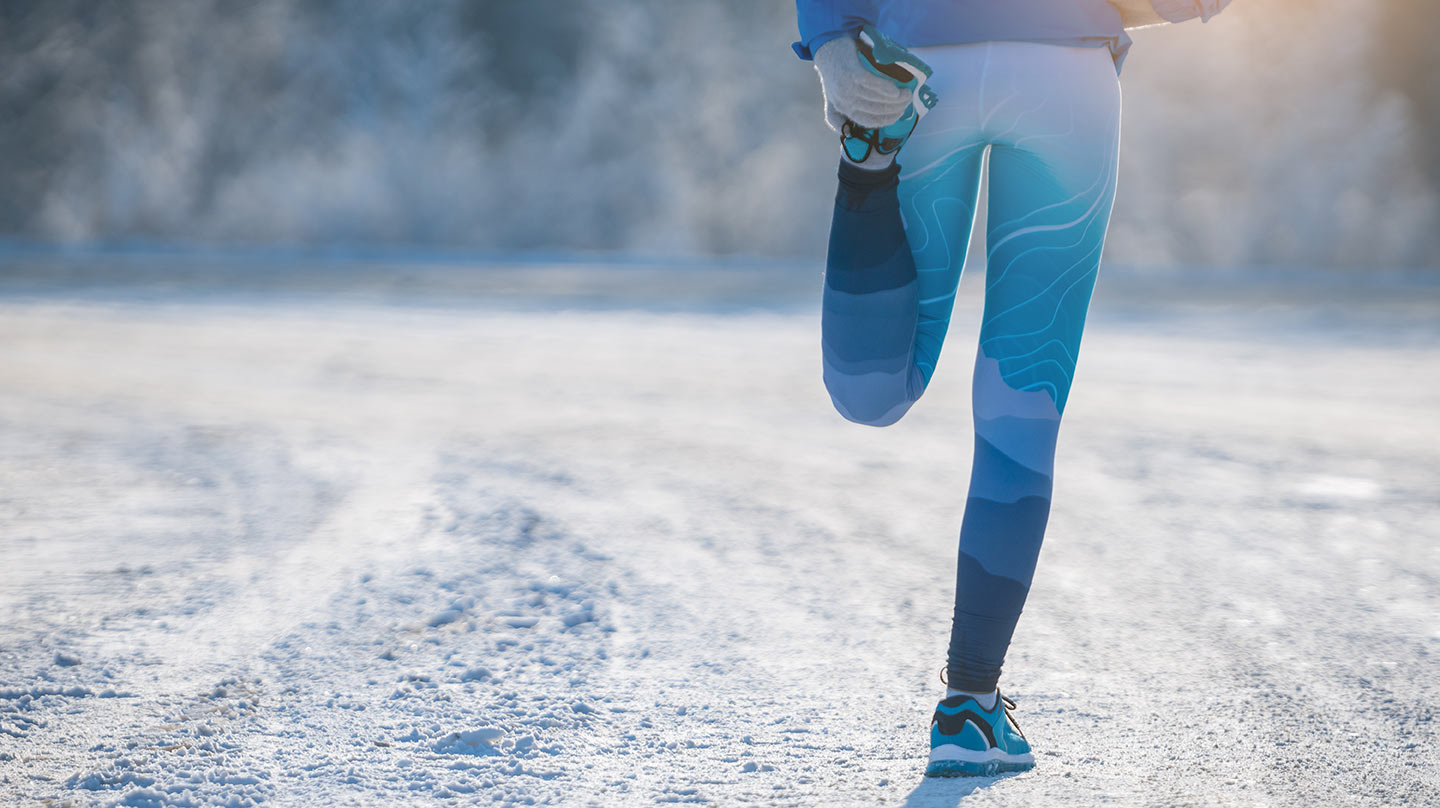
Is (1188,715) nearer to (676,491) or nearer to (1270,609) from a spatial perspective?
(1270,609)

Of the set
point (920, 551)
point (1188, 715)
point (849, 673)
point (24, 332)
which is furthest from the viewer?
point (24, 332)

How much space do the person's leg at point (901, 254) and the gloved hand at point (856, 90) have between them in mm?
86

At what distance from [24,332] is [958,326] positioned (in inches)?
190

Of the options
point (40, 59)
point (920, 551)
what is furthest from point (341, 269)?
point (920, 551)

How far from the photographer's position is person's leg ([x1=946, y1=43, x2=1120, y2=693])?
5.48 ft

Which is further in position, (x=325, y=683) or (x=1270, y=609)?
(x=1270, y=609)

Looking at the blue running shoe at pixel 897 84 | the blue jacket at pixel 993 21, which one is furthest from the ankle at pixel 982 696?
the blue jacket at pixel 993 21

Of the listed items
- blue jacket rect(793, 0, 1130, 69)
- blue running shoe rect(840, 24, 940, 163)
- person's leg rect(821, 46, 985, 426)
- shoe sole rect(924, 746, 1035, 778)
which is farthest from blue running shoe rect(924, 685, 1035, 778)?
blue jacket rect(793, 0, 1130, 69)

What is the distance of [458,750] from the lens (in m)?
1.77

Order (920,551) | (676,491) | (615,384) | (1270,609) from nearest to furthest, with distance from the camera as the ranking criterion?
(1270,609), (920,551), (676,491), (615,384)

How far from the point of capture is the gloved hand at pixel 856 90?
58.6 inches

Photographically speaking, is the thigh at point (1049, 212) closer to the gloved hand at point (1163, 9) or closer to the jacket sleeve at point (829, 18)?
the gloved hand at point (1163, 9)

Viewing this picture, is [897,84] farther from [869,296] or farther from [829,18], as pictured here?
[869,296]

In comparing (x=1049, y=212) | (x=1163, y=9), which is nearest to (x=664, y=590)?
(x=1049, y=212)
